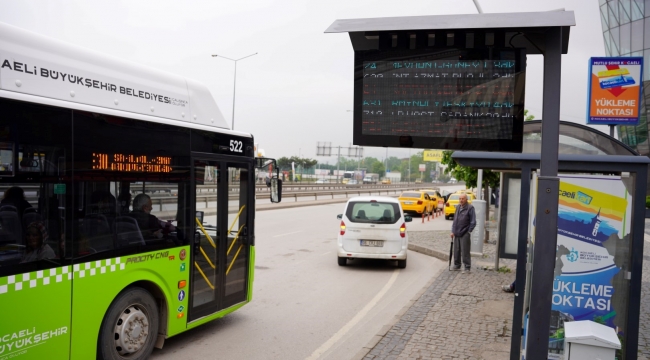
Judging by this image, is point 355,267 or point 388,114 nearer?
point 388,114

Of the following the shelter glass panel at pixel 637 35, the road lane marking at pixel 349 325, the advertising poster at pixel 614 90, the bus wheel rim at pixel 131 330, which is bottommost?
the road lane marking at pixel 349 325

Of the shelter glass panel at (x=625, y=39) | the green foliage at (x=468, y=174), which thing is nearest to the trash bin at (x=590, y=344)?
the green foliage at (x=468, y=174)

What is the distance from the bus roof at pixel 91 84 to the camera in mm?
4945

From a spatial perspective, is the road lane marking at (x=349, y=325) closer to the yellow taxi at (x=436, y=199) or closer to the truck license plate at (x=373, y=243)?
the truck license plate at (x=373, y=243)

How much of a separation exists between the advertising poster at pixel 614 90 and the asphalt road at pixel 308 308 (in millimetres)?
6290

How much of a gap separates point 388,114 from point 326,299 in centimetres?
577

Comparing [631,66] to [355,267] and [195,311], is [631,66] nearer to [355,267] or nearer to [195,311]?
[355,267]

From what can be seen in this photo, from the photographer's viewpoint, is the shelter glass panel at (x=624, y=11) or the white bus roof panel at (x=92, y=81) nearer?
the white bus roof panel at (x=92, y=81)

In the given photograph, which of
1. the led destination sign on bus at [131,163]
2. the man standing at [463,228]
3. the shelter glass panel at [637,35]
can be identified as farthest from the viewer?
the shelter glass panel at [637,35]

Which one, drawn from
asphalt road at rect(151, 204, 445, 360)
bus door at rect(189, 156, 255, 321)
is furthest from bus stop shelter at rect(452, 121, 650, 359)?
bus door at rect(189, 156, 255, 321)

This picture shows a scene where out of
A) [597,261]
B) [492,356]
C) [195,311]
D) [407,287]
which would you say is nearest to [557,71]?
[597,261]

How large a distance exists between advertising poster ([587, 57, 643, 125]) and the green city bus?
11.5 meters

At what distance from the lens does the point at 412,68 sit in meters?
4.94

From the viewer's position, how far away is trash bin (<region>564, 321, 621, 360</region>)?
4629mm
